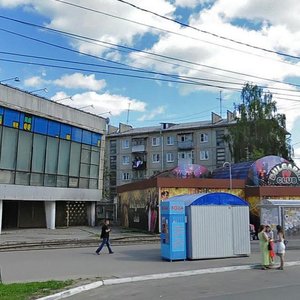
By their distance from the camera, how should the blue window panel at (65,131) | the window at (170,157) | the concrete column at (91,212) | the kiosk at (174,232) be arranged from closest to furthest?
the kiosk at (174,232), the blue window panel at (65,131), the concrete column at (91,212), the window at (170,157)

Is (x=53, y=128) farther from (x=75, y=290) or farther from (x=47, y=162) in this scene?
(x=75, y=290)

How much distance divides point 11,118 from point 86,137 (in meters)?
9.45

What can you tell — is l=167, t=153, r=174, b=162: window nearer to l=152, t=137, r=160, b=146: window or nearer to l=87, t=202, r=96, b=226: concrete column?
l=152, t=137, r=160, b=146: window

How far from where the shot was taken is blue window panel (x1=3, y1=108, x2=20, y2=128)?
31.7m

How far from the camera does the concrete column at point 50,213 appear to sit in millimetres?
35844

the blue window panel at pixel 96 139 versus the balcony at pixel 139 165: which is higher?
the balcony at pixel 139 165

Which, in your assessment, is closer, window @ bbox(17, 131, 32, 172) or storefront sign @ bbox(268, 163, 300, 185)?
window @ bbox(17, 131, 32, 172)

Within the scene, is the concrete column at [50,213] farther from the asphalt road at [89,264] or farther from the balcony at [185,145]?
the balcony at [185,145]

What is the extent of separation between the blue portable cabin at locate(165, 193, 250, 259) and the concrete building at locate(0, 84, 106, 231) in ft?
60.2

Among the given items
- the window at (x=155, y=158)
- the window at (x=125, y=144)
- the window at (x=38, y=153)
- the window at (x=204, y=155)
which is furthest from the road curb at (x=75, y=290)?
the window at (x=125, y=144)

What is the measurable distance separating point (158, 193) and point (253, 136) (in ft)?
80.1

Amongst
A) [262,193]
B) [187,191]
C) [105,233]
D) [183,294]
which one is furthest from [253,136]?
[183,294]

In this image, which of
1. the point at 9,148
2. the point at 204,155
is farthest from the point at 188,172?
the point at 204,155

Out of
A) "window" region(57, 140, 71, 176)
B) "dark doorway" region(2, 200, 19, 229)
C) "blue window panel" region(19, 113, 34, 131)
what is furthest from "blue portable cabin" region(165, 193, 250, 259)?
"dark doorway" region(2, 200, 19, 229)
